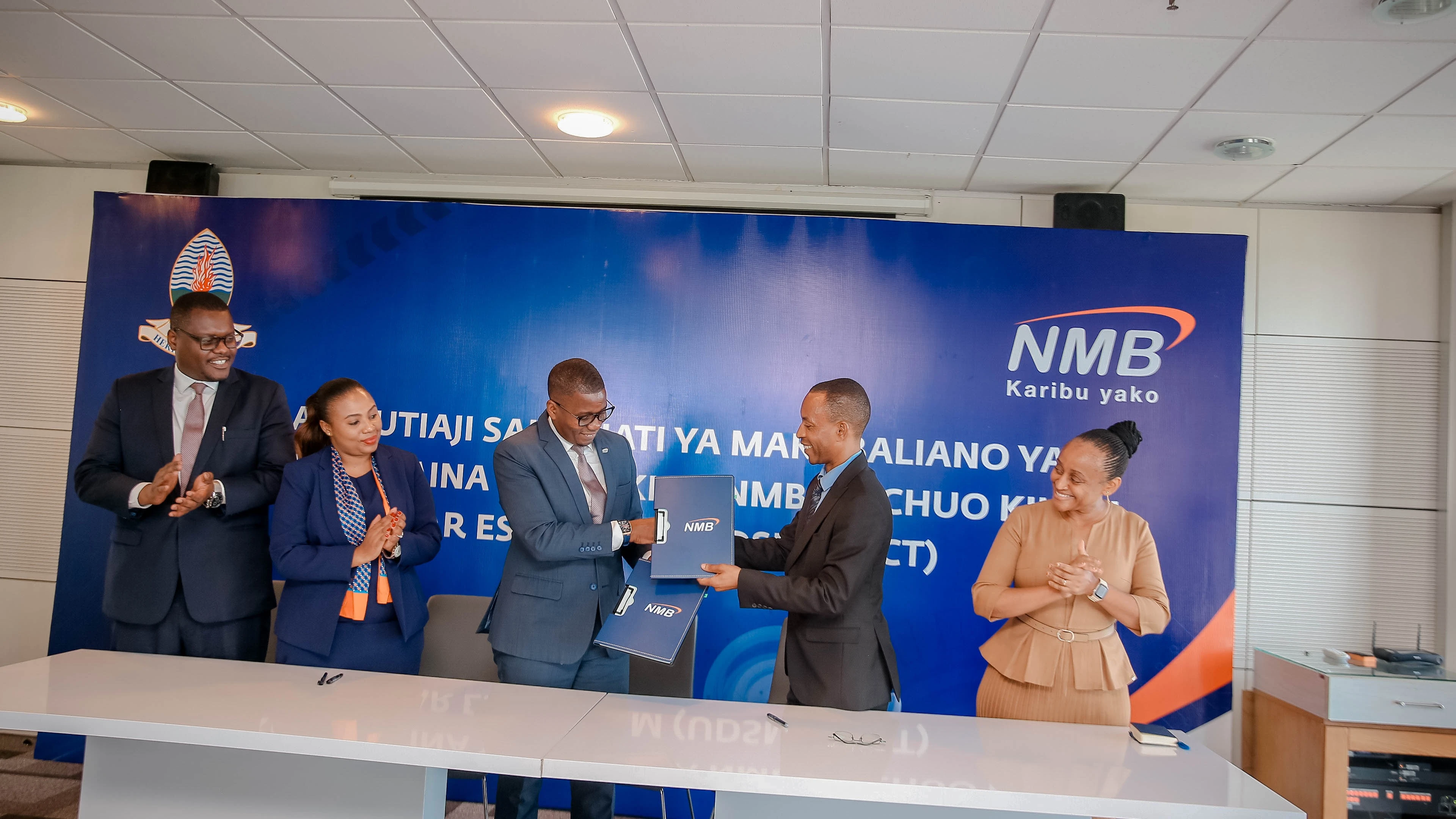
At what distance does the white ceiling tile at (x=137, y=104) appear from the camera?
13.0 ft

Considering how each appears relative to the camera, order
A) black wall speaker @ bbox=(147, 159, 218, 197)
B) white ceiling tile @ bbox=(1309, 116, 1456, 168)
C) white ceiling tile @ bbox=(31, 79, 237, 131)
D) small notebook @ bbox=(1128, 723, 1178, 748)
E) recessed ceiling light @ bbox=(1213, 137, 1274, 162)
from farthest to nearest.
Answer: black wall speaker @ bbox=(147, 159, 218, 197)
white ceiling tile @ bbox=(31, 79, 237, 131)
recessed ceiling light @ bbox=(1213, 137, 1274, 162)
white ceiling tile @ bbox=(1309, 116, 1456, 168)
small notebook @ bbox=(1128, 723, 1178, 748)

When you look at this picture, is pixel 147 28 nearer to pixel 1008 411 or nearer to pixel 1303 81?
pixel 1008 411

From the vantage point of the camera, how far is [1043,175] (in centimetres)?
448

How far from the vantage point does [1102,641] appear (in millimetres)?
2961

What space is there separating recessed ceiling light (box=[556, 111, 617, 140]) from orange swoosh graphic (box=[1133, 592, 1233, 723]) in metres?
3.85

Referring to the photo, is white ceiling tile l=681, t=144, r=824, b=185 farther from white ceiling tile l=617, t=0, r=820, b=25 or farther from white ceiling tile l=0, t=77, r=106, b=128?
white ceiling tile l=0, t=77, r=106, b=128

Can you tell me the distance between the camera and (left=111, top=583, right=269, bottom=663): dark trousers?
3.45m

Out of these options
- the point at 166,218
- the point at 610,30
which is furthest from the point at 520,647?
the point at 166,218

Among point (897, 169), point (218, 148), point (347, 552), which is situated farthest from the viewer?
point (218, 148)

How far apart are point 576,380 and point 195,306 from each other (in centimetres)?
188

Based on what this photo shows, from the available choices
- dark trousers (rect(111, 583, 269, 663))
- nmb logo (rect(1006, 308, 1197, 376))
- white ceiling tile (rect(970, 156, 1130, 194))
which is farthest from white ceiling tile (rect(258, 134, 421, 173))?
nmb logo (rect(1006, 308, 1197, 376))

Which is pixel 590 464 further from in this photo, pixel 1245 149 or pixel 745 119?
pixel 1245 149

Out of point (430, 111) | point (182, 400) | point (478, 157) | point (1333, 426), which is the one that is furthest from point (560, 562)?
point (1333, 426)

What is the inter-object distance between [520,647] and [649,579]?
57 centimetres
